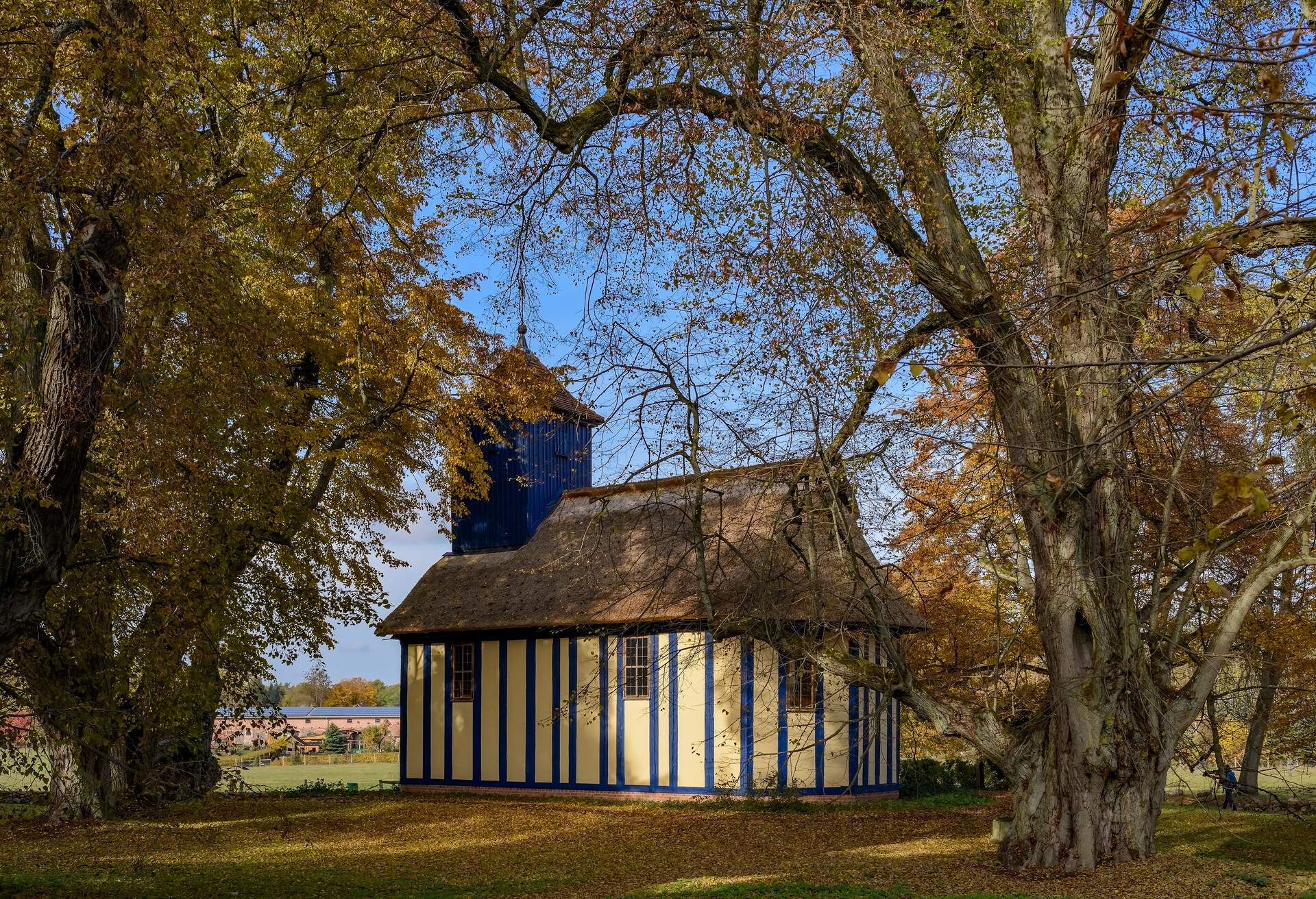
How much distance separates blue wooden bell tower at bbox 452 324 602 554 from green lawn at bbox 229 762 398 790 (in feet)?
22.8

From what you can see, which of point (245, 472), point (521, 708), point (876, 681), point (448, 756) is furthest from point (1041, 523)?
point (448, 756)

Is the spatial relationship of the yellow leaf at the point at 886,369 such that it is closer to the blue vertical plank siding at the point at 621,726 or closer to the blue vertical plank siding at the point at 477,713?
the blue vertical plank siding at the point at 621,726

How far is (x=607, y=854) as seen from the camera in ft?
46.2

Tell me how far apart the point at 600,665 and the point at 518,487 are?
25.7 feet

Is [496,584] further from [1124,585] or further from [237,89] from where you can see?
[1124,585]

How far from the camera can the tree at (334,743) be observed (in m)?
50.6

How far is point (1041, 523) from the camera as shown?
470 inches

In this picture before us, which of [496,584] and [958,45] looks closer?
[958,45]

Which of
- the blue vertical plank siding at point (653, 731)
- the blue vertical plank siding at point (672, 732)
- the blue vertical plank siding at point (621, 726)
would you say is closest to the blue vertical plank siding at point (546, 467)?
the blue vertical plank siding at point (621, 726)

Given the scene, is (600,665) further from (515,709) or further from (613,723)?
(515,709)

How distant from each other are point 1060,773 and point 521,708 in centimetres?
1353

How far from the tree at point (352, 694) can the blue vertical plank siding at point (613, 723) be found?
Result: 5635 cm

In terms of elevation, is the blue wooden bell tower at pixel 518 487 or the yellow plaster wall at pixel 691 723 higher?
the blue wooden bell tower at pixel 518 487

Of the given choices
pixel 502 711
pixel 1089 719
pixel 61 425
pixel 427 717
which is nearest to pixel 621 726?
pixel 502 711
